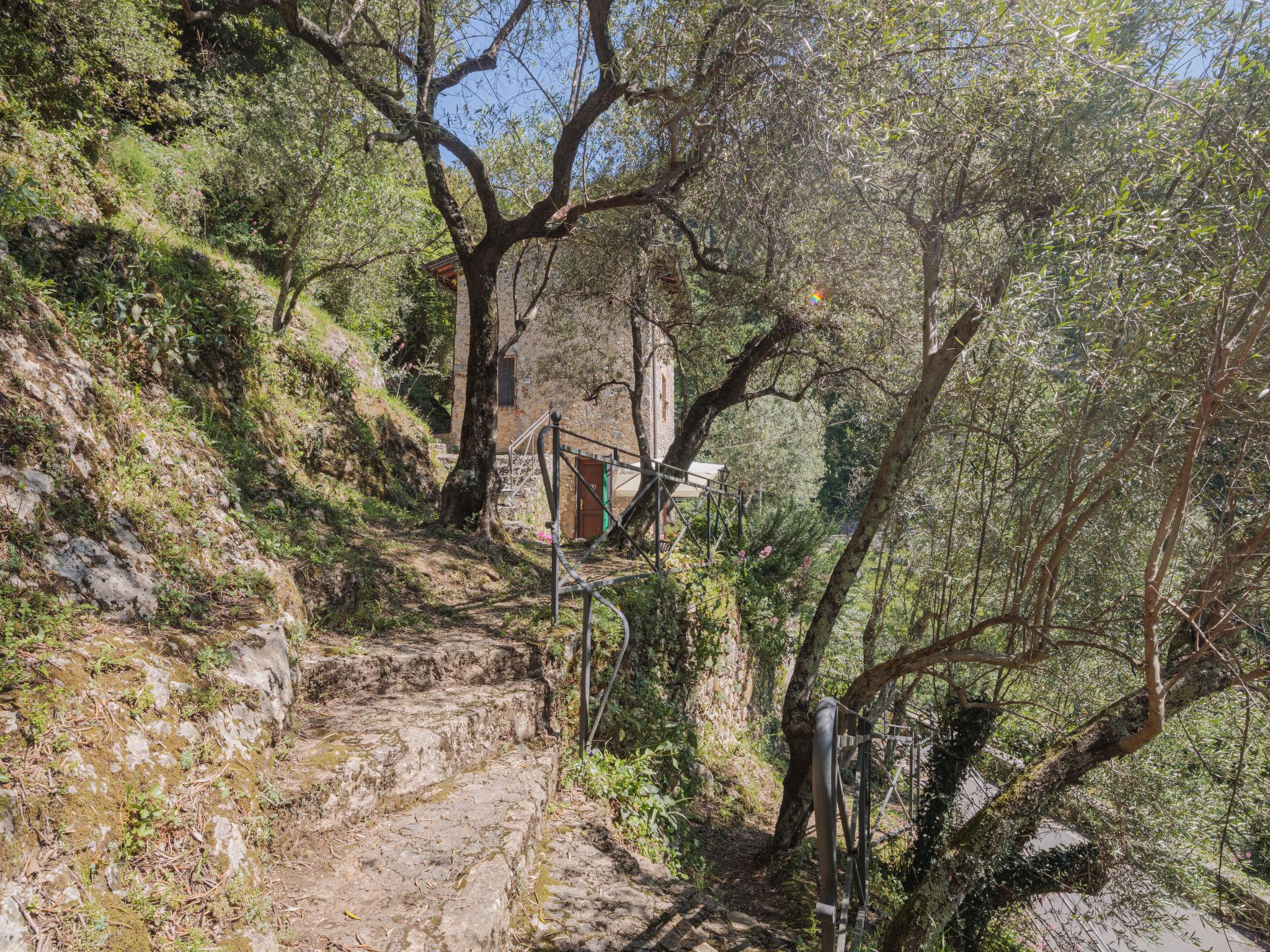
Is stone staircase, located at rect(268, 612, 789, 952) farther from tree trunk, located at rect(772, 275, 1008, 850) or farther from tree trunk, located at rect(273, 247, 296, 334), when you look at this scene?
tree trunk, located at rect(273, 247, 296, 334)

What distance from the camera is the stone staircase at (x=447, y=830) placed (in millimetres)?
2520

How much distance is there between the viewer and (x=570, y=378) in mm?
11844

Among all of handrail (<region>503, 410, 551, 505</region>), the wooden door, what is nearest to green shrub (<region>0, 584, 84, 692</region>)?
handrail (<region>503, 410, 551, 505</region>)

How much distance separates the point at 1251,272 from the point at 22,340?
607 cm

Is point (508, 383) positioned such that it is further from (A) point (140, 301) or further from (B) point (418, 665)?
(B) point (418, 665)

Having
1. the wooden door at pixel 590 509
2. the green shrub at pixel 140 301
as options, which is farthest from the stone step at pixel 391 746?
the wooden door at pixel 590 509

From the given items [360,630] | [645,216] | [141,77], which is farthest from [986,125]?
[141,77]

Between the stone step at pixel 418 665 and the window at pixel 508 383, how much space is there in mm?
12783

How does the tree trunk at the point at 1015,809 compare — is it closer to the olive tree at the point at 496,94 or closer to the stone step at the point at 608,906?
the stone step at the point at 608,906

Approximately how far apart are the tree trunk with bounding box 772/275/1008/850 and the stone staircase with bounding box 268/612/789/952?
1.45 metres

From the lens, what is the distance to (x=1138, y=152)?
4156 mm

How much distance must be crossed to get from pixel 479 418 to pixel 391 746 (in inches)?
166

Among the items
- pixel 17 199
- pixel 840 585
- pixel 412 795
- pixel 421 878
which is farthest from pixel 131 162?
pixel 840 585

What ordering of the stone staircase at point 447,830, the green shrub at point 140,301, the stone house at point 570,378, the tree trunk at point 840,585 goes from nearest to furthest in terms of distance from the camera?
the stone staircase at point 447,830 → the green shrub at point 140,301 → the tree trunk at point 840,585 → the stone house at point 570,378
